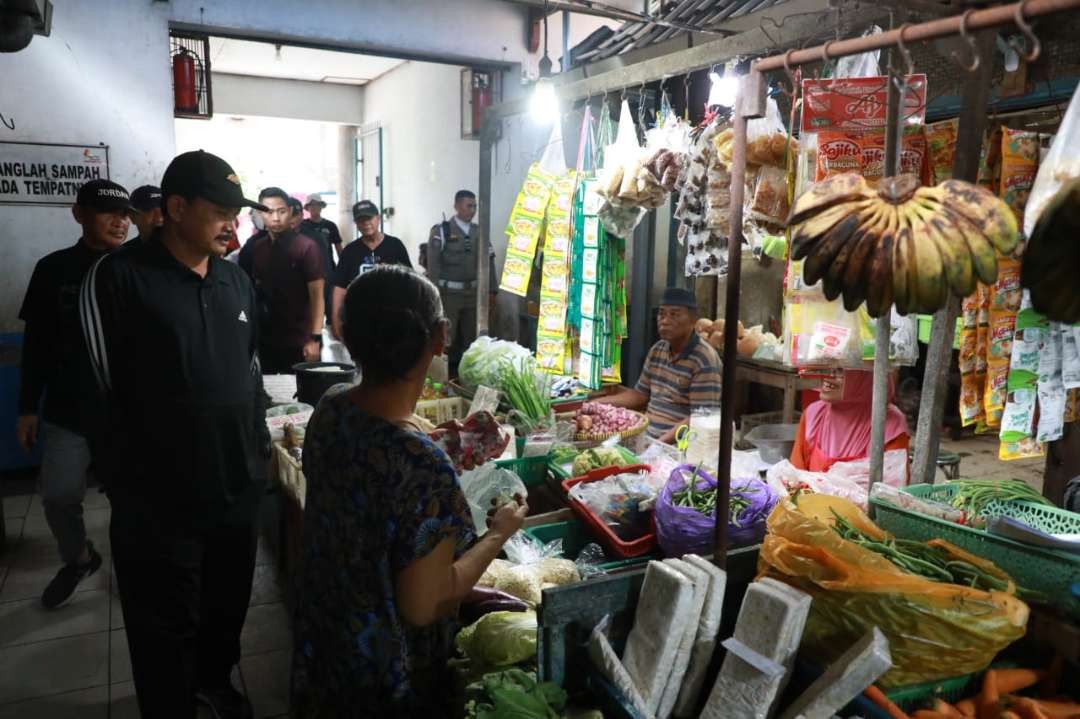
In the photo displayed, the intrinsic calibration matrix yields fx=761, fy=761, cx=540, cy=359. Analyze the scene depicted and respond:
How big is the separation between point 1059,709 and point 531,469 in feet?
7.21

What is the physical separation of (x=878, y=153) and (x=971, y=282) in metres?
1.05

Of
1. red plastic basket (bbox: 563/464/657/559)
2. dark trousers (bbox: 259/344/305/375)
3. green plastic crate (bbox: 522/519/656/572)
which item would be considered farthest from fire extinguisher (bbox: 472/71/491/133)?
green plastic crate (bbox: 522/519/656/572)

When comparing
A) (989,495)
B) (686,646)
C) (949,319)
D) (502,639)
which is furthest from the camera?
(989,495)

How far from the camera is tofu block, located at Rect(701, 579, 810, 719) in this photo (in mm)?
1665

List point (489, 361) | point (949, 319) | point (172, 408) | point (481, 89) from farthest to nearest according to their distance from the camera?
point (481, 89), point (489, 361), point (172, 408), point (949, 319)

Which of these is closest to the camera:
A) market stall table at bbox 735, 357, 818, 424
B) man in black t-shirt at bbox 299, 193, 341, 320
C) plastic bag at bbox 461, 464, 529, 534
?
plastic bag at bbox 461, 464, 529, 534

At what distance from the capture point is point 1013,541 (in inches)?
77.4

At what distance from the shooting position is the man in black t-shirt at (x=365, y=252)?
6.96m

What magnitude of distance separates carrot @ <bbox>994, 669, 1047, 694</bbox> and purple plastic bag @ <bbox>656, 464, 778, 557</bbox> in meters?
0.80

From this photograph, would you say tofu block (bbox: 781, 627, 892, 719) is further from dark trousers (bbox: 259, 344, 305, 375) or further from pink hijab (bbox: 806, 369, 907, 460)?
dark trousers (bbox: 259, 344, 305, 375)

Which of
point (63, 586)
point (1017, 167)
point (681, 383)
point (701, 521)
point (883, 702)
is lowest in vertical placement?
point (63, 586)

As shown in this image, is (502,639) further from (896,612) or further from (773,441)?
(773,441)

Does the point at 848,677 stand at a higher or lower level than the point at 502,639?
higher

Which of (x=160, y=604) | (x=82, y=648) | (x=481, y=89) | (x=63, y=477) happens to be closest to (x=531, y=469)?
(x=160, y=604)
